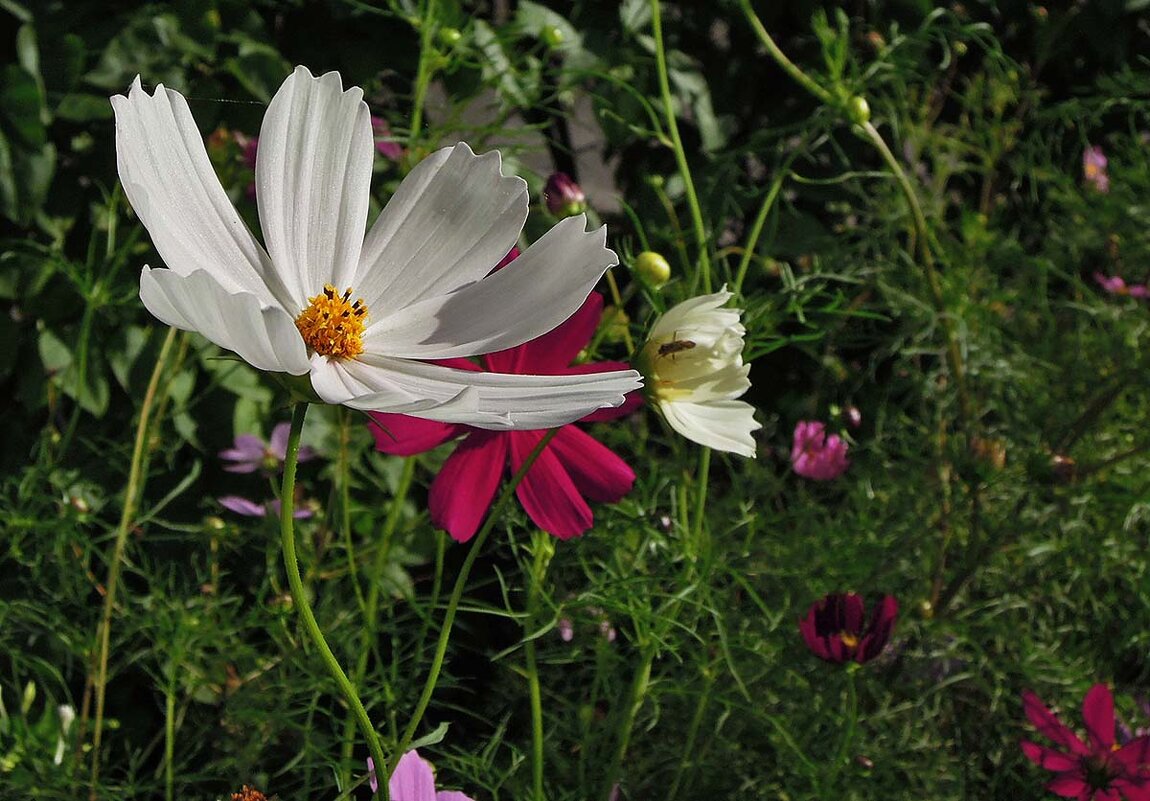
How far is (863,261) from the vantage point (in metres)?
1.37

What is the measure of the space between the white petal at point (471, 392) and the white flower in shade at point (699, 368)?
11cm

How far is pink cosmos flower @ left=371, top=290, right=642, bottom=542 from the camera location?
0.55 metres

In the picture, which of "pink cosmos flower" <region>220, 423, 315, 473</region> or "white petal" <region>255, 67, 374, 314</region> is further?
"pink cosmos flower" <region>220, 423, 315, 473</region>

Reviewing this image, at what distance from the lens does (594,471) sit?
22.5 inches

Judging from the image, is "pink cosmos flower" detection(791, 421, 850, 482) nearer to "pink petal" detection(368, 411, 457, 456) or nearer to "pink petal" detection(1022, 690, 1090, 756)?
Answer: "pink petal" detection(1022, 690, 1090, 756)

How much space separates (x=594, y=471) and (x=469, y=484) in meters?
0.06

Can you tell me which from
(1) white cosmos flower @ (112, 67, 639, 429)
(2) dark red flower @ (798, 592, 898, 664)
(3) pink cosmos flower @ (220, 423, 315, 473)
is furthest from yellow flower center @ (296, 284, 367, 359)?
(3) pink cosmos flower @ (220, 423, 315, 473)

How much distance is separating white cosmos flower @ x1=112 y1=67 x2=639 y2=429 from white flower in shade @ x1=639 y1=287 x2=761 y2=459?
10 centimetres

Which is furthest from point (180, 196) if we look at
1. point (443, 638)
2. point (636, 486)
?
point (636, 486)

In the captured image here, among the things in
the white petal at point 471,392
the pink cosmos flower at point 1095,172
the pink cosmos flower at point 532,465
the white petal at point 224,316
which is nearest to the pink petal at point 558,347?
the pink cosmos flower at point 532,465

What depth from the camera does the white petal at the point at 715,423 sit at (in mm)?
527

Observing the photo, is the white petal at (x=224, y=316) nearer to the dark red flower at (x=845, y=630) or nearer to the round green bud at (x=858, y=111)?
the dark red flower at (x=845, y=630)

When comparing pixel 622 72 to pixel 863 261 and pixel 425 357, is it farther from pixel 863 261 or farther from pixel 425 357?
pixel 425 357

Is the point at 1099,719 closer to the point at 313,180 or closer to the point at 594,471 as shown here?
the point at 594,471
